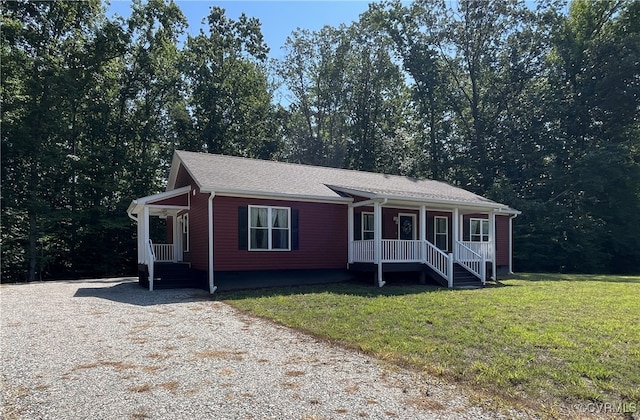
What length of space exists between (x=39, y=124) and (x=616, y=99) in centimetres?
3050

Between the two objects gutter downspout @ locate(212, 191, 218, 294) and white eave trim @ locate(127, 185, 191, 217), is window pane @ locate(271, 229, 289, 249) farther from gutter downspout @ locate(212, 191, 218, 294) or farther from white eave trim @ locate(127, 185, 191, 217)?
white eave trim @ locate(127, 185, 191, 217)

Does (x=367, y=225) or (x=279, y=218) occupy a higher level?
(x=279, y=218)

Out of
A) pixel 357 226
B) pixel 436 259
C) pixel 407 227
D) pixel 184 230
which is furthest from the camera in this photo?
pixel 407 227

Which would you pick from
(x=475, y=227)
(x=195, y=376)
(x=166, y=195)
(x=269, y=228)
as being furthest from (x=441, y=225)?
(x=195, y=376)

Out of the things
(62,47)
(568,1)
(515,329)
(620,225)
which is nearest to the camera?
(515,329)

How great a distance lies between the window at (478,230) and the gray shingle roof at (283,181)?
7.94 feet

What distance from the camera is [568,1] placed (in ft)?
94.7

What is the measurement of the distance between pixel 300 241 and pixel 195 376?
29.7 feet

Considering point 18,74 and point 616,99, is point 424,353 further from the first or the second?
point 616,99

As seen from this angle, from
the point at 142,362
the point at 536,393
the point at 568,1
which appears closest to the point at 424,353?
the point at 536,393

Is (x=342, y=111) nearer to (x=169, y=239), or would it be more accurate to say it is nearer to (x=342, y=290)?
(x=169, y=239)

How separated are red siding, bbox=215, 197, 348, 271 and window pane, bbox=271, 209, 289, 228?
0.22 meters

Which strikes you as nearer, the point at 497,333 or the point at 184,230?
the point at 497,333

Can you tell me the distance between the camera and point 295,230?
1379 cm
